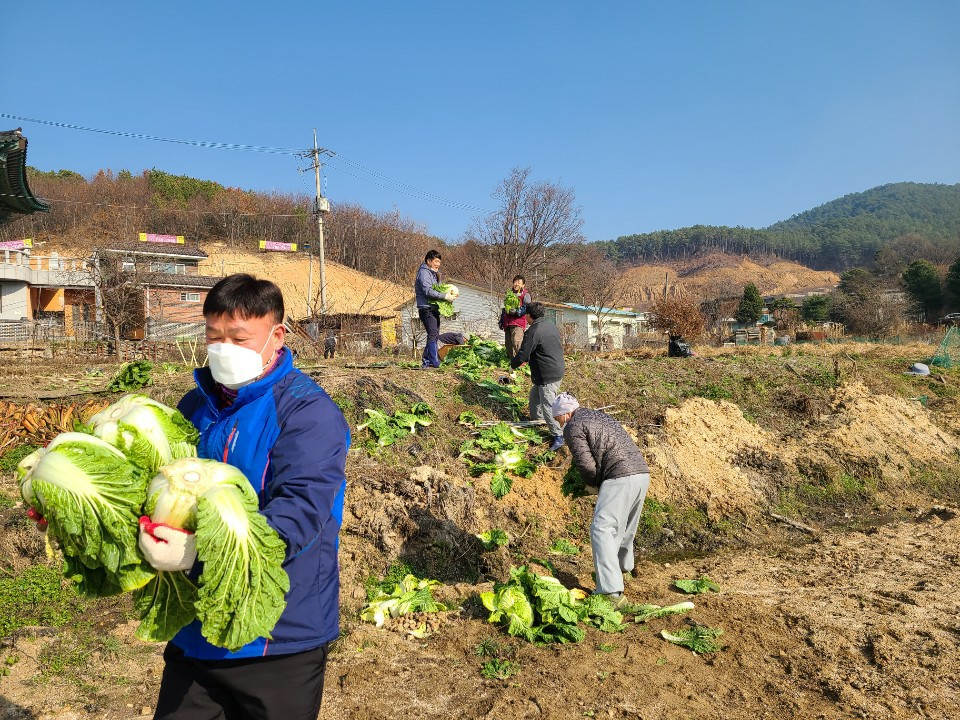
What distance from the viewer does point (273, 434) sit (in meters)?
2.19

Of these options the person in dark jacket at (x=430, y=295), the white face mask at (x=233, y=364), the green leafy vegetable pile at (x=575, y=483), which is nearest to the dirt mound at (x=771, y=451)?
the green leafy vegetable pile at (x=575, y=483)

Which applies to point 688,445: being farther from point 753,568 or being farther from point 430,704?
point 430,704

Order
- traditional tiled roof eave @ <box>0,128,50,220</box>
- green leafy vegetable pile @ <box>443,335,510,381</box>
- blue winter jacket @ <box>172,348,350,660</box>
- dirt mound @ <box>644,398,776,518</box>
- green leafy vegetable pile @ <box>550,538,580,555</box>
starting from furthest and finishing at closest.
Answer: traditional tiled roof eave @ <box>0,128,50,220</box>, green leafy vegetable pile @ <box>443,335,510,381</box>, dirt mound @ <box>644,398,776,518</box>, green leafy vegetable pile @ <box>550,538,580,555</box>, blue winter jacket @ <box>172,348,350,660</box>

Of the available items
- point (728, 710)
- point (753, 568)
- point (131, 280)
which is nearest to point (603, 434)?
point (728, 710)

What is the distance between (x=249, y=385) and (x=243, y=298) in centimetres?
33

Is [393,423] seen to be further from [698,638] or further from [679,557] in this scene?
[698,638]

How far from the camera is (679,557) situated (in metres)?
7.92

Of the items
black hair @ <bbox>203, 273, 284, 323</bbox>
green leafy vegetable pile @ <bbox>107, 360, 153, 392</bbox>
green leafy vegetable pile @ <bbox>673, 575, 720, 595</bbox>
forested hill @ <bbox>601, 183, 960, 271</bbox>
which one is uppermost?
forested hill @ <bbox>601, 183, 960, 271</bbox>

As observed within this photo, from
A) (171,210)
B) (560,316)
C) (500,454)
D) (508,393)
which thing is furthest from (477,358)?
(171,210)

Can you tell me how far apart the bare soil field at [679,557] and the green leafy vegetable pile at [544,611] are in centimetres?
11

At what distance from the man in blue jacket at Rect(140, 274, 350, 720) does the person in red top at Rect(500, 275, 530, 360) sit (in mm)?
8378

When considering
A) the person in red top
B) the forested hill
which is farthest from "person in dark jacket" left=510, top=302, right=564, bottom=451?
the forested hill

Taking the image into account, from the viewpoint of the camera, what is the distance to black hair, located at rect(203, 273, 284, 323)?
7.61 ft

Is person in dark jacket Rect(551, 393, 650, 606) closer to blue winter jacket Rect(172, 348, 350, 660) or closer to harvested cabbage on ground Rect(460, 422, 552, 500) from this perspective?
harvested cabbage on ground Rect(460, 422, 552, 500)
